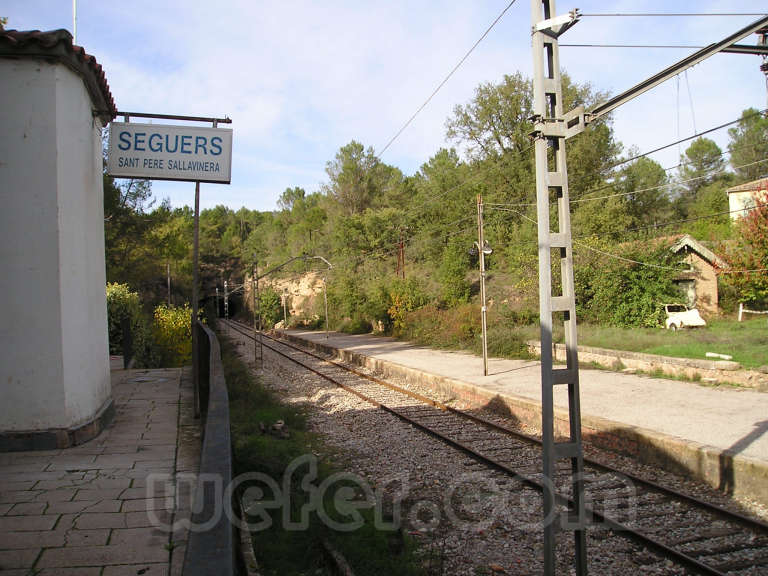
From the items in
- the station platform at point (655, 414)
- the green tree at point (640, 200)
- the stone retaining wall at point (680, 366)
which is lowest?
the station platform at point (655, 414)

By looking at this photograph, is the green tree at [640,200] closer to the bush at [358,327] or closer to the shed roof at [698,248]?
the shed roof at [698,248]

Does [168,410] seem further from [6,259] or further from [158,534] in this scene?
[158,534]

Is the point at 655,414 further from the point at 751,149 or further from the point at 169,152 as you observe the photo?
the point at 751,149

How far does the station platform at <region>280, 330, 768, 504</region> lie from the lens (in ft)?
23.0

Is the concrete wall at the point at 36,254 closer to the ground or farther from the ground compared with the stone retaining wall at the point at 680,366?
farther from the ground

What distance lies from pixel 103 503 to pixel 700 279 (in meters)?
32.5

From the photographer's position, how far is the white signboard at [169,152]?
768 cm

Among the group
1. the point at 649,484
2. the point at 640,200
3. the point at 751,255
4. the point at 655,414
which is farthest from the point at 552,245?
the point at 640,200

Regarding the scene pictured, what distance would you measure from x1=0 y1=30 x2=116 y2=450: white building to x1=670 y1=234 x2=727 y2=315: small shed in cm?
3010

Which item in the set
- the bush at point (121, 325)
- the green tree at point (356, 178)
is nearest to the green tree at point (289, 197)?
the green tree at point (356, 178)

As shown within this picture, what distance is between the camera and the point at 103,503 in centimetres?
428

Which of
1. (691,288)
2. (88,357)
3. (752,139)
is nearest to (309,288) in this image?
(691,288)

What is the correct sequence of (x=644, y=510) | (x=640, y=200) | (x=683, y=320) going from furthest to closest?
(x=640, y=200) < (x=683, y=320) < (x=644, y=510)

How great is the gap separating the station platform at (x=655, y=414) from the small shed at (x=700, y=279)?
16.4 meters
